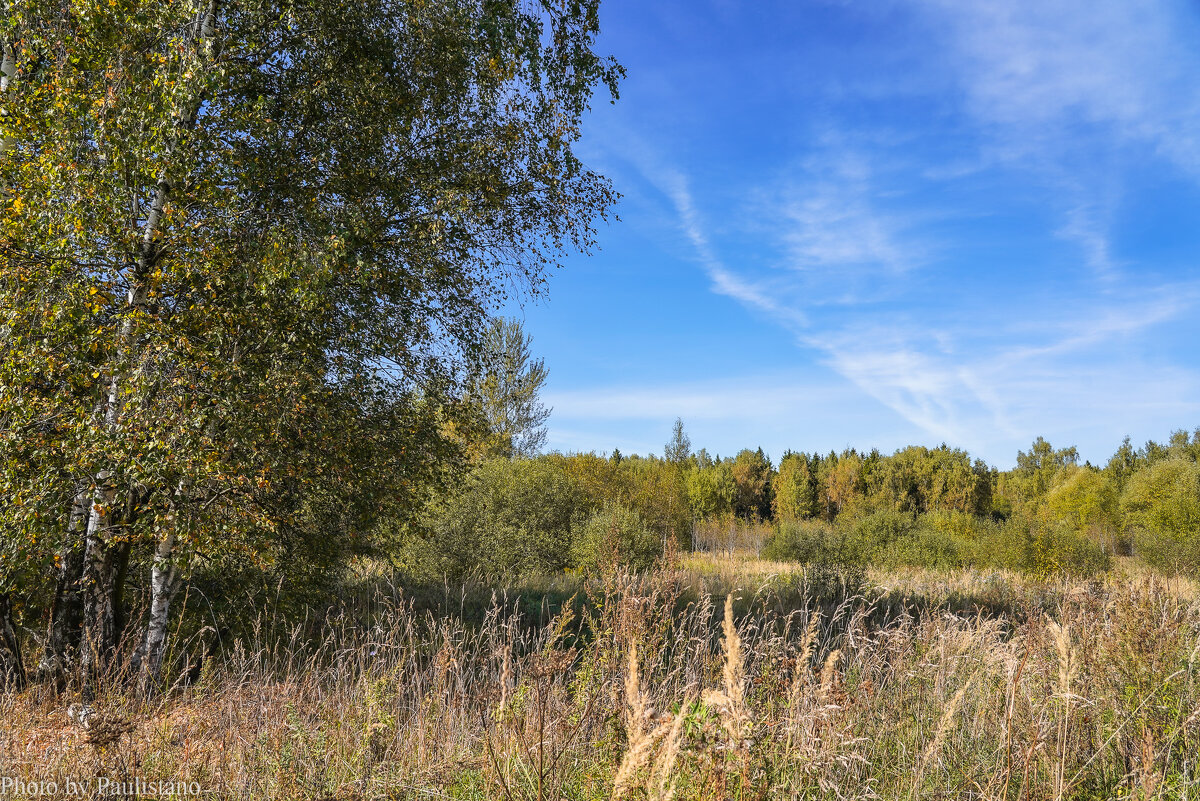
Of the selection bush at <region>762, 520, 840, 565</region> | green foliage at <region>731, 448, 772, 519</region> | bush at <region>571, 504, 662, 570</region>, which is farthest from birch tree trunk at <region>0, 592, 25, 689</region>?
green foliage at <region>731, 448, 772, 519</region>

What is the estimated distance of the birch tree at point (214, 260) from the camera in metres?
5.57

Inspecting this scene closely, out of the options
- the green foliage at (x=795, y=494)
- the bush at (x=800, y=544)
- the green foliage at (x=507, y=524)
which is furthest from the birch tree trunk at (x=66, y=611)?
the green foliage at (x=795, y=494)

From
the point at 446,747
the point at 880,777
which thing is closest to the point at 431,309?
the point at 446,747

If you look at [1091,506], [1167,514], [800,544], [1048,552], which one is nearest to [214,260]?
[1048,552]

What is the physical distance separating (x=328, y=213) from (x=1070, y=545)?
2023 cm

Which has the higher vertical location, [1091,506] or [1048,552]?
[1091,506]

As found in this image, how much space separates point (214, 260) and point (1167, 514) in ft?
120

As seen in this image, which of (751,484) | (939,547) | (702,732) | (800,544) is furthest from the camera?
(751,484)

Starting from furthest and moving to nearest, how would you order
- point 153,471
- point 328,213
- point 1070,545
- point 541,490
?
1. point 541,490
2. point 1070,545
3. point 328,213
4. point 153,471

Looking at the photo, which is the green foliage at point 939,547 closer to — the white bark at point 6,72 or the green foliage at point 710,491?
the white bark at point 6,72

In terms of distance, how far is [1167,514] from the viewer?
28.5 metres

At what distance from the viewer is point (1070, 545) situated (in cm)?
1797

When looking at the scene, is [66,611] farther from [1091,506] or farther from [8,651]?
[1091,506]

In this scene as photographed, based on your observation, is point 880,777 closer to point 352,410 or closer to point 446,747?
→ point 446,747
